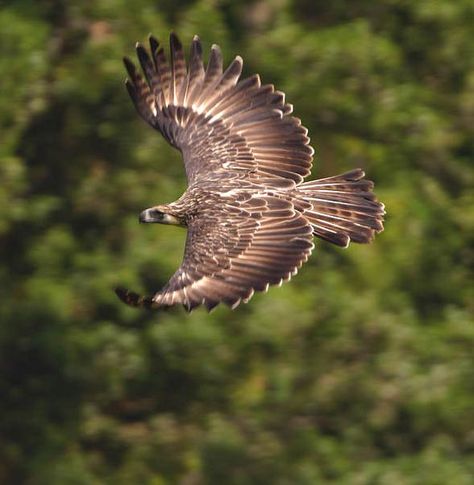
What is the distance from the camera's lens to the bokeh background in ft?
44.5

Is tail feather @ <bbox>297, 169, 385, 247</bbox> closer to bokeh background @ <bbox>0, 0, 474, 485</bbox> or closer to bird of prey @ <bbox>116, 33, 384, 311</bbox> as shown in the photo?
bird of prey @ <bbox>116, 33, 384, 311</bbox>

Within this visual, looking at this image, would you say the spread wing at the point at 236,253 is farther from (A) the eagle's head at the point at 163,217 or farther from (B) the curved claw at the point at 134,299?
(A) the eagle's head at the point at 163,217

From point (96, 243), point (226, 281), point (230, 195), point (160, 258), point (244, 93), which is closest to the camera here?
point (226, 281)

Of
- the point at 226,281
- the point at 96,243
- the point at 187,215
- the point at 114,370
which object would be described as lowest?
the point at 226,281

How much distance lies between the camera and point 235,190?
35.1ft

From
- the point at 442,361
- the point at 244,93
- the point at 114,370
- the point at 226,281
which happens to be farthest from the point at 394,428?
the point at 226,281

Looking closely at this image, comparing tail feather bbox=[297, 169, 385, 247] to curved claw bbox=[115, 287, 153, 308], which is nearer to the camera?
curved claw bbox=[115, 287, 153, 308]

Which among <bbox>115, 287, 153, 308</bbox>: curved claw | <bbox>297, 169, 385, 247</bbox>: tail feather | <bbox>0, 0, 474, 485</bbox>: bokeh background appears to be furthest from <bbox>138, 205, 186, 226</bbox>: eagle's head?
<bbox>0, 0, 474, 485</bbox>: bokeh background

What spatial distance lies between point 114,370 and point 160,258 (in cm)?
118

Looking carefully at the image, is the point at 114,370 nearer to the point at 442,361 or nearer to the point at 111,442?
the point at 111,442

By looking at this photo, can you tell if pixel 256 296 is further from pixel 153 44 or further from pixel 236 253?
pixel 236 253

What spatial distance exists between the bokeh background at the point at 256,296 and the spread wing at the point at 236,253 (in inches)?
109

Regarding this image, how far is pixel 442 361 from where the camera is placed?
1376cm

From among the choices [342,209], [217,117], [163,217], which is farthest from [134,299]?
[217,117]
